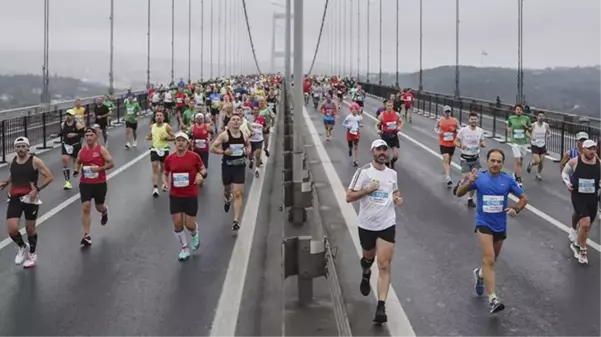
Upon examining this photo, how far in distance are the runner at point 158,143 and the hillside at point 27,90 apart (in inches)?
1215

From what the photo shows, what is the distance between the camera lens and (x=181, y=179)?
33.9 feet

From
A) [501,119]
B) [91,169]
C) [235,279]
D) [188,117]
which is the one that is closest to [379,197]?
[235,279]

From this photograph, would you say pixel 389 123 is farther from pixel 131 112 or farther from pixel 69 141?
pixel 131 112

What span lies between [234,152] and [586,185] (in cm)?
536

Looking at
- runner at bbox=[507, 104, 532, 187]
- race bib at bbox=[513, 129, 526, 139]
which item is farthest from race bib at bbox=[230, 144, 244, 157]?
race bib at bbox=[513, 129, 526, 139]

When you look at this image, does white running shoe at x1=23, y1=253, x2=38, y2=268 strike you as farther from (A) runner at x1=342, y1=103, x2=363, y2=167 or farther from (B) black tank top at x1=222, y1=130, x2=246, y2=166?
(A) runner at x1=342, y1=103, x2=363, y2=167

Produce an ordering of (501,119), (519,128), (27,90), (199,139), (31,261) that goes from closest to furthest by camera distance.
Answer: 1. (31,261)
2. (199,139)
3. (519,128)
4. (501,119)
5. (27,90)

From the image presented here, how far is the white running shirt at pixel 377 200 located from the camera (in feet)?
25.5

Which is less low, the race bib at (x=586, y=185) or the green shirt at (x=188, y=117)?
the green shirt at (x=188, y=117)

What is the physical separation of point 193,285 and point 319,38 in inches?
3921

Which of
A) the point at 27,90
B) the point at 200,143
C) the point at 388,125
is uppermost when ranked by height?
the point at 27,90

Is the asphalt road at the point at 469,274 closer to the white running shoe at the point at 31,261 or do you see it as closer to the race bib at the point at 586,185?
the race bib at the point at 586,185

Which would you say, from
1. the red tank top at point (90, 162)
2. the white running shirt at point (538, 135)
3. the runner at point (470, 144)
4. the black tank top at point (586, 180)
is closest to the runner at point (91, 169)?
the red tank top at point (90, 162)

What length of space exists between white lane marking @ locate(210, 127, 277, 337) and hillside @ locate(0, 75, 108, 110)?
115 ft
